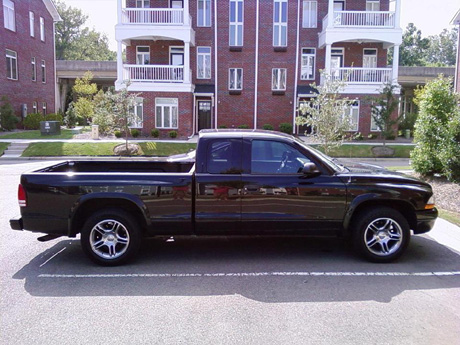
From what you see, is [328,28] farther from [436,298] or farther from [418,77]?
[436,298]

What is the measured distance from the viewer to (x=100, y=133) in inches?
1140

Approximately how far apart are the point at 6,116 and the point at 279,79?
18.9 m

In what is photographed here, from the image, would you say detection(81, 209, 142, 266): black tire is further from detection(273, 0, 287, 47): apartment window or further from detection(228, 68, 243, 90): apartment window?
detection(273, 0, 287, 47): apartment window

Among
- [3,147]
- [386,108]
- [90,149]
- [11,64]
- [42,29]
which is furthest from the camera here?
[42,29]

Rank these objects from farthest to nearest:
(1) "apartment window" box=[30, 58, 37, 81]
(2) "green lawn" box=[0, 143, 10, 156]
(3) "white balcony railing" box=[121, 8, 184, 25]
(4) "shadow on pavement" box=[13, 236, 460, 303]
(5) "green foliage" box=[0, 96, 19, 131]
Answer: (1) "apartment window" box=[30, 58, 37, 81], (5) "green foliage" box=[0, 96, 19, 131], (3) "white balcony railing" box=[121, 8, 184, 25], (2) "green lawn" box=[0, 143, 10, 156], (4) "shadow on pavement" box=[13, 236, 460, 303]

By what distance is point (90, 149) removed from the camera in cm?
2345

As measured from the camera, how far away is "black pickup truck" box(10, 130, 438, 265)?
5914 mm

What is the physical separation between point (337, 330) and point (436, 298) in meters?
1.56

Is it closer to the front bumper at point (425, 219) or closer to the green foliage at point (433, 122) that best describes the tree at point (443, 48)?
the green foliage at point (433, 122)

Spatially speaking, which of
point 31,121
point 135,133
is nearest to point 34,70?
point 31,121

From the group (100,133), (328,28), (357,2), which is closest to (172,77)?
(100,133)

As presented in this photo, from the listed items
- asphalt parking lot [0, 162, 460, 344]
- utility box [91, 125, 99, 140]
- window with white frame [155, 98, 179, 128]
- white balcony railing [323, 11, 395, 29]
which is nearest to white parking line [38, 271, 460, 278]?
asphalt parking lot [0, 162, 460, 344]

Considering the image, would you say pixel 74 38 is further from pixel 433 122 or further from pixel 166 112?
pixel 433 122

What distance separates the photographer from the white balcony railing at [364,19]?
28.4 metres
